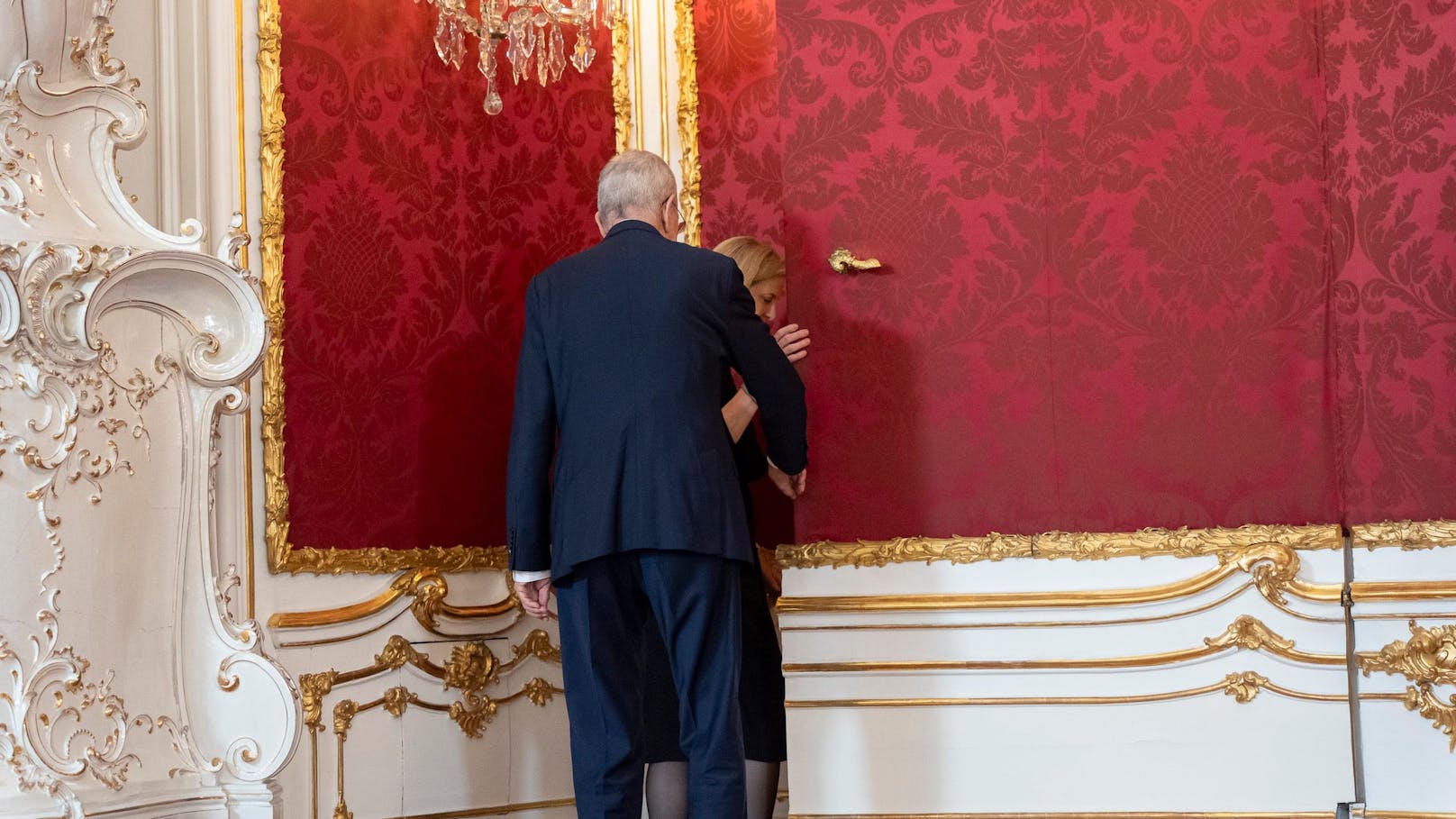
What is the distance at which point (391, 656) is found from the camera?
347 centimetres

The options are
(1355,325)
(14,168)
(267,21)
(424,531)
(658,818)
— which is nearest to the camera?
(14,168)

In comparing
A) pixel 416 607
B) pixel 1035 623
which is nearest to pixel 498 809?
pixel 416 607

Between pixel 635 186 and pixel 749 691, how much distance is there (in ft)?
3.75

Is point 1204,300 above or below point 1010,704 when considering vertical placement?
above

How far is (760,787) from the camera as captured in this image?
326 cm

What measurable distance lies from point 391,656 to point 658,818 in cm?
79

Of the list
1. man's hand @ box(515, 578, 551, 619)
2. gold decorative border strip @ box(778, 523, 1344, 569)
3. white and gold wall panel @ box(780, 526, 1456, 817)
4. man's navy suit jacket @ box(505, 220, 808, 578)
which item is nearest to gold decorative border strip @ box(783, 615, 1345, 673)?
white and gold wall panel @ box(780, 526, 1456, 817)

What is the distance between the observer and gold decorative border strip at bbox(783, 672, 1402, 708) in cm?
→ 288

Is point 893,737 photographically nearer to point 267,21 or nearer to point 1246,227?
point 1246,227

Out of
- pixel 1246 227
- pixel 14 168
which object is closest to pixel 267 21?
pixel 14 168

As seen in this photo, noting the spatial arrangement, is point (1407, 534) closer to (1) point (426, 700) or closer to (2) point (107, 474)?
(1) point (426, 700)

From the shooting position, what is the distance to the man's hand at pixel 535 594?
9.49 ft

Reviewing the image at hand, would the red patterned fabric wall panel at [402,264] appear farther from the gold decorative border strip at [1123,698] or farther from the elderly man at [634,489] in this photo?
the gold decorative border strip at [1123,698]

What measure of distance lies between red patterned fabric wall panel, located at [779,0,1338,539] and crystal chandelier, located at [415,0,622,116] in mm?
696
